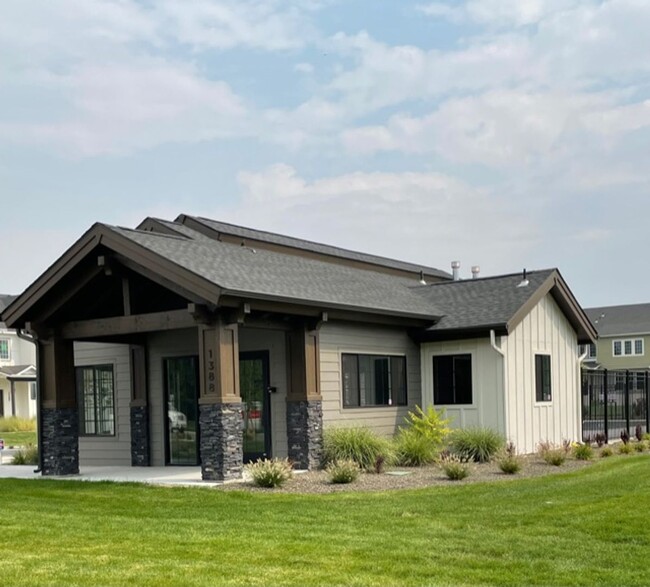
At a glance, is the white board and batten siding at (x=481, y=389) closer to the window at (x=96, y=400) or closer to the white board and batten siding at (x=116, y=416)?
the white board and batten siding at (x=116, y=416)

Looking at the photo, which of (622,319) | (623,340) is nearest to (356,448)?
(623,340)

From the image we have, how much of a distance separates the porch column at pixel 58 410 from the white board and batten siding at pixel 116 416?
202cm

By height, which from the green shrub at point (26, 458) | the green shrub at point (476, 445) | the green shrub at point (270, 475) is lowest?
the green shrub at point (26, 458)

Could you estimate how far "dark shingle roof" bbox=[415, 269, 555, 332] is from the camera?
18688 millimetres

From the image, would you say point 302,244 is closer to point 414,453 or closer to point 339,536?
point 414,453

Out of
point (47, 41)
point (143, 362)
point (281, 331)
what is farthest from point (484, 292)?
point (47, 41)

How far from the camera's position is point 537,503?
36.0 ft

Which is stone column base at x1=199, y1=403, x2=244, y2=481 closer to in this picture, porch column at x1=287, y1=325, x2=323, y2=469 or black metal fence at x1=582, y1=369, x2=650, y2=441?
porch column at x1=287, y1=325, x2=323, y2=469

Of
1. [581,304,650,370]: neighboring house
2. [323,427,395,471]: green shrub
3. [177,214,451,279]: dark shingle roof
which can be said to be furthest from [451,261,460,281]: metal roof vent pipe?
[581,304,650,370]: neighboring house

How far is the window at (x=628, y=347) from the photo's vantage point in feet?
195

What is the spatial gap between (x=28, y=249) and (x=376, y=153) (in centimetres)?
1161

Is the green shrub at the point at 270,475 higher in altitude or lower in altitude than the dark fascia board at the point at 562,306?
lower

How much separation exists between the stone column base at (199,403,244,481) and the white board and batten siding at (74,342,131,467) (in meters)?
5.13

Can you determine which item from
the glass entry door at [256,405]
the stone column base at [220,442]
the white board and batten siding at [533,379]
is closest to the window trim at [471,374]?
the white board and batten siding at [533,379]
